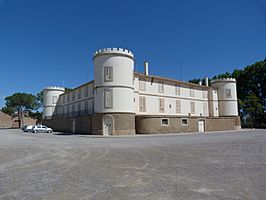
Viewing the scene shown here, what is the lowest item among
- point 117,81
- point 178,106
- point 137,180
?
point 137,180

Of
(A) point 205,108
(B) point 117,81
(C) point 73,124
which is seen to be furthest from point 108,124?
(A) point 205,108

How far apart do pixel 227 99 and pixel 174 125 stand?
701 inches

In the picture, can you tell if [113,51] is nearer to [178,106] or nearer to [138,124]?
[138,124]

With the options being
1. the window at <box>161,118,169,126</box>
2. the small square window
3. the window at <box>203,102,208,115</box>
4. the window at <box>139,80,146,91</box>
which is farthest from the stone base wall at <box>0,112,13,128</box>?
the window at <box>203,102,208,115</box>

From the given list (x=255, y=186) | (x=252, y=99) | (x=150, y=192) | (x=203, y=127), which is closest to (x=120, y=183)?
(x=150, y=192)

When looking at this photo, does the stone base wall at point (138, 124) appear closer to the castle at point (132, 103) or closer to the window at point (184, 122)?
the castle at point (132, 103)

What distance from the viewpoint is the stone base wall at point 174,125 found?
1129 inches

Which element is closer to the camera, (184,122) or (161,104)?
(184,122)

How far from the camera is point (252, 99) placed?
4781cm

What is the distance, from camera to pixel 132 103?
28.5m

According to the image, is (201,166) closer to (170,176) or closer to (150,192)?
(170,176)

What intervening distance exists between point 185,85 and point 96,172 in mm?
34511

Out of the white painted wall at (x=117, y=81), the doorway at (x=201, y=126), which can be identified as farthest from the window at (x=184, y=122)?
the white painted wall at (x=117, y=81)

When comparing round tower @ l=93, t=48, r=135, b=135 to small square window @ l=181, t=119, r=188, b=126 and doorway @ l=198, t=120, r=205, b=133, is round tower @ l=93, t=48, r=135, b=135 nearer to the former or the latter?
small square window @ l=181, t=119, r=188, b=126
